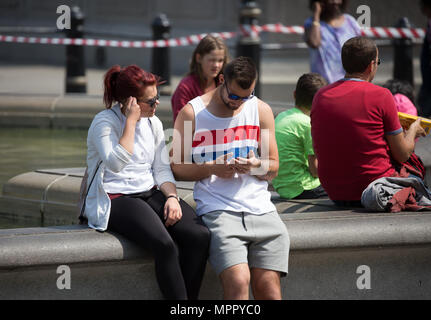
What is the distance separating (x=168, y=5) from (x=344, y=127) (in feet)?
55.2

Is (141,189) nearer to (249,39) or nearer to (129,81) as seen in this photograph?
(129,81)

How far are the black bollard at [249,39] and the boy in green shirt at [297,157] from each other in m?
5.21

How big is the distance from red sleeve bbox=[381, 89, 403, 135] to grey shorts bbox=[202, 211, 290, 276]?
3.09 feet

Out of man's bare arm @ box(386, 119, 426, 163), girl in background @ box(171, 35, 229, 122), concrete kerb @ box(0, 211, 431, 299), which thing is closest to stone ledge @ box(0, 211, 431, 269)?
concrete kerb @ box(0, 211, 431, 299)

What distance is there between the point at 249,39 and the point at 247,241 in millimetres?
6865

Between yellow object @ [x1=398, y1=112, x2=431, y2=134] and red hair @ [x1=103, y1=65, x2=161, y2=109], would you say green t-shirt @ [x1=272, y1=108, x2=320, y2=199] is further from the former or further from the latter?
red hair @ [x1=103, y1=65, x2=161, y2=109]

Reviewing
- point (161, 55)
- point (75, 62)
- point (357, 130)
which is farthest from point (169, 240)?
point (161, 55)

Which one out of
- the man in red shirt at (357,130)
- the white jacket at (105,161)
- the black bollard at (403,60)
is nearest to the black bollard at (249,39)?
the black bollard at (403,60)

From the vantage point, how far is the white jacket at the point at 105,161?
3898 millimetres

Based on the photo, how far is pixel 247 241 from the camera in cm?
385

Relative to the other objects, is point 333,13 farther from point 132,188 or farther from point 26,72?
point 26,72

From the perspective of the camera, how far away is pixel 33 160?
793 centimetres
